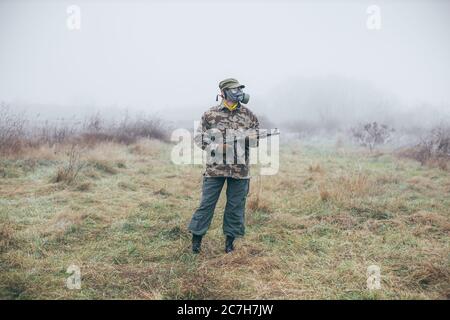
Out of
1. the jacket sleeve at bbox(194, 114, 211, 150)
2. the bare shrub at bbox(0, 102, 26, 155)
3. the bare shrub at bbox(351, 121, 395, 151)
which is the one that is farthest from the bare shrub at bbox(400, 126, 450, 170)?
the bare shrub at bbox(0, 102, 26, 155)

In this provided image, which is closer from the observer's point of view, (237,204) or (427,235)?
(237,204)

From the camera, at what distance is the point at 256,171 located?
8320 millimetres

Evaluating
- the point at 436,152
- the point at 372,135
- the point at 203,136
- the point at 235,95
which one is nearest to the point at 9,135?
the point at 203,136

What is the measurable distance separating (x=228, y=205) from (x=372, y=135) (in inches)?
479

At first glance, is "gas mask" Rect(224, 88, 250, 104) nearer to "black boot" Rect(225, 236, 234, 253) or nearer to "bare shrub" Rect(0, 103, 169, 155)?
"black boot" Rect(225, 236, 234, 253)

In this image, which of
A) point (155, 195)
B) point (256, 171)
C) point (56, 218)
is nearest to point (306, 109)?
point (256, 171)

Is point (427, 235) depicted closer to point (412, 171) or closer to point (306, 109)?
point (412, 171)

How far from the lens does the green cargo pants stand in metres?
3.63

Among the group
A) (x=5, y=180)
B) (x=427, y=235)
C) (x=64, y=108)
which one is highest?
(x=64, y=108)

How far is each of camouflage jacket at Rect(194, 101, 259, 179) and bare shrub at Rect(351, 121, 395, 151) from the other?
37.7 feet

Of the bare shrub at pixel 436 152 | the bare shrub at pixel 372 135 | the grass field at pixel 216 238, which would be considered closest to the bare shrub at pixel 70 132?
the grass field at pixel 216 238

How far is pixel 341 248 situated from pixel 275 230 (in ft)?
2.76

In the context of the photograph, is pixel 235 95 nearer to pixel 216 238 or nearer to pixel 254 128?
pixel 254 128

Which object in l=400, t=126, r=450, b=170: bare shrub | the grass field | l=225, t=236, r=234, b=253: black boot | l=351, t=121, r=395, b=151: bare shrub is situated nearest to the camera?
the grass field
